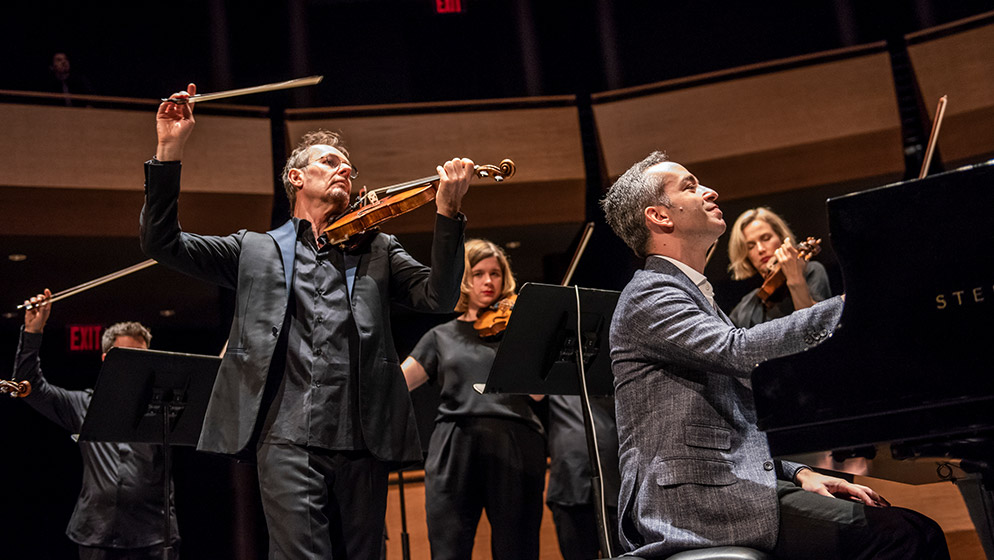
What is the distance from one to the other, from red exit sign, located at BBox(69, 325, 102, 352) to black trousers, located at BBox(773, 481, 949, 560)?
8.16m

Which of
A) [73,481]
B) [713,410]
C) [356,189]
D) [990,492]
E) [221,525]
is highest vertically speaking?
[356,189]

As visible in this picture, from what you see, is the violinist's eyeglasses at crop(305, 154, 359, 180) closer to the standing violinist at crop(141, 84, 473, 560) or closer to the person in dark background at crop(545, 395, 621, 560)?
the standing violinist at crop(141, 84, 473, 560)

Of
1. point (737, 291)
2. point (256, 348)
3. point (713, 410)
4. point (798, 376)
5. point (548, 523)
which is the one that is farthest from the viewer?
point (737, 291)

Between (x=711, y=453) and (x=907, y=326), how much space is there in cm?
49

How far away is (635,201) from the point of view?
6.84ft

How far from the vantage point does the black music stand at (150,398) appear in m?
3.27

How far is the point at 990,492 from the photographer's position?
149 centimetres

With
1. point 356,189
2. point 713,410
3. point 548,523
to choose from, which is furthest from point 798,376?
point 356,189

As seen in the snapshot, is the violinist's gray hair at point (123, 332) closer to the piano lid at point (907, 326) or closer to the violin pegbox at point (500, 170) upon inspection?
the violin pegbox at point (500, 170)

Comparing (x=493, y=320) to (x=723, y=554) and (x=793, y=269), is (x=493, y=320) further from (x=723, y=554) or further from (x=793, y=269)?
(x=723, y=554)

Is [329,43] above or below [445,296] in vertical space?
above

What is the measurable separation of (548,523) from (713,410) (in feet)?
11.9

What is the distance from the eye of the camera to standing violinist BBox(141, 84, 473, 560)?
208 cm

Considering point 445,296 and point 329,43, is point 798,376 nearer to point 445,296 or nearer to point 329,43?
point 445,296
